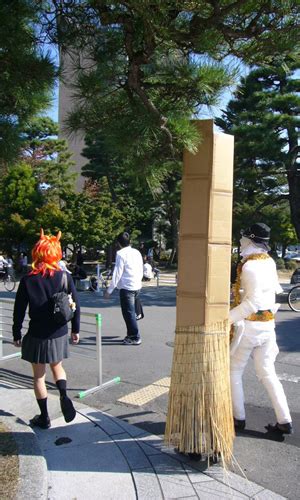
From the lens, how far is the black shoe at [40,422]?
4.12 m

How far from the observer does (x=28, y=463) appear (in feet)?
10.7

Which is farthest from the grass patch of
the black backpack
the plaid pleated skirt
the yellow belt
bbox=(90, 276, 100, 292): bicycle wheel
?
bbox=(90, 276, 100, 292): bicycle wheel

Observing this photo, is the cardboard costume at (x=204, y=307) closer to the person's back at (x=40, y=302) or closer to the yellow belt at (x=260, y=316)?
the yellow belt at (x=260, y=316)

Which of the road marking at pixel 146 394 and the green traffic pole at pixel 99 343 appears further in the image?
the green traffic pole at pixel 99 343

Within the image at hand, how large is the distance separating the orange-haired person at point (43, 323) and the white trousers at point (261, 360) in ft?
4.75

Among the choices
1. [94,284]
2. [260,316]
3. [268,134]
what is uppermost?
[268,134]

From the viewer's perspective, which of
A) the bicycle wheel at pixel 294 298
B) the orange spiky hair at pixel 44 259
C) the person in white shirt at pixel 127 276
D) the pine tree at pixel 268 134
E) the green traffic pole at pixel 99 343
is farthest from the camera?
the pine tree at pixel 268 134

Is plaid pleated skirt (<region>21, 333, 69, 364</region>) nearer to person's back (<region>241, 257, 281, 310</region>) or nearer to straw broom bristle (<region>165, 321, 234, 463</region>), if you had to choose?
straw broom bristle (<region>165, 321, 234, 463</region>)

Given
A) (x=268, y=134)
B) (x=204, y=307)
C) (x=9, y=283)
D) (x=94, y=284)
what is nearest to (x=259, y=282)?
(x=204, y=307)

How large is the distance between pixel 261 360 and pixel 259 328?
28 cm

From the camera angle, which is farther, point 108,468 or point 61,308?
point 61,308

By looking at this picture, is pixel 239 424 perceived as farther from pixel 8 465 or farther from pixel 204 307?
pixel 8 465

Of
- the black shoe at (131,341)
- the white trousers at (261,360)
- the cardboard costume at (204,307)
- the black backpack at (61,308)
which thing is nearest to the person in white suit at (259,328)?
the white trousers at (261,360)

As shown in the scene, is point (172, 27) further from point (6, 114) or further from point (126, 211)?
point (126, 211)
